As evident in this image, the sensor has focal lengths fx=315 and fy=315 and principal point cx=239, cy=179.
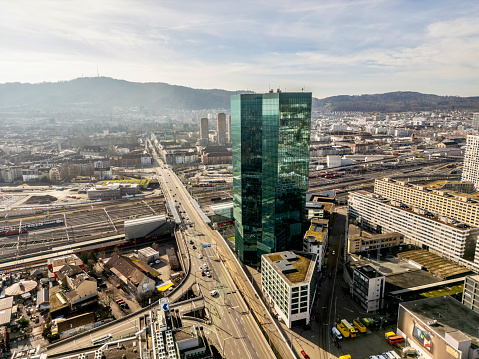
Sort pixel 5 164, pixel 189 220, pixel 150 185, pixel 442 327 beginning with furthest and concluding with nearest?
pixel 5 164 → pixel 150 185 → pixel 189 220 → pixel 442 327

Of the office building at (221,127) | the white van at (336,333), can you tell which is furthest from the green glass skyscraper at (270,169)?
the office building at (221,127)

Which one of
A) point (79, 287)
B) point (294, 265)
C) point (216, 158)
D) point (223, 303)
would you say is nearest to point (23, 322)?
point (79, 287)

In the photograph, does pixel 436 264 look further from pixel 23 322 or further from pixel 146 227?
pixel 23 322

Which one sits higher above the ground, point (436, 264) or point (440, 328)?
point (440, 328)

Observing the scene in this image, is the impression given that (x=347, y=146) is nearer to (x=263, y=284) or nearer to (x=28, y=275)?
(x=263, y=284)

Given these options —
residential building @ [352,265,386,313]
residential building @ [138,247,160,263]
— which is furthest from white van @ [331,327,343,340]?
residential building @ [138,247,160,263]

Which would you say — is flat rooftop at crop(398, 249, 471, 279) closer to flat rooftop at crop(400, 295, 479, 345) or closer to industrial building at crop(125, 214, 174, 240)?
flat rooftop at crop(400, 295, 479, 345)

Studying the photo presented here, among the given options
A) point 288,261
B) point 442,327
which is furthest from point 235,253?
point 442,327

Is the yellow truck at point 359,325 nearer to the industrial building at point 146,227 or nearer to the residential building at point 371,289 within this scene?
the residential building at point 371,289
